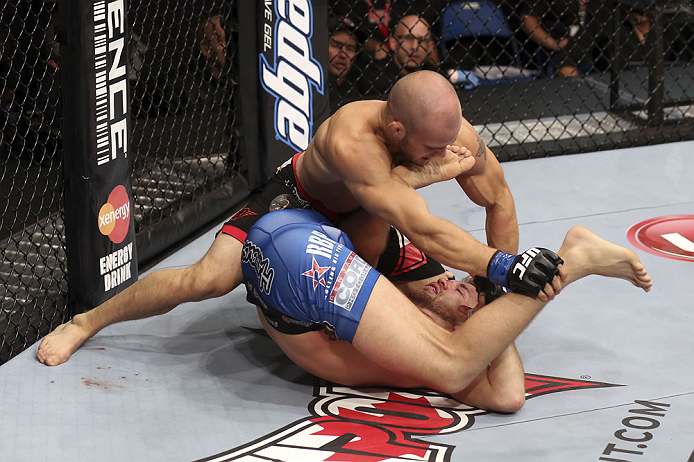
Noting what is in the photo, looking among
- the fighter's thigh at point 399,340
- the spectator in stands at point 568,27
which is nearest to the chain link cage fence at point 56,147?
the fighter's thigh at point 399,340

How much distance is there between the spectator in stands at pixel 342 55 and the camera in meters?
3.87

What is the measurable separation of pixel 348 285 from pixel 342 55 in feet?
7.31

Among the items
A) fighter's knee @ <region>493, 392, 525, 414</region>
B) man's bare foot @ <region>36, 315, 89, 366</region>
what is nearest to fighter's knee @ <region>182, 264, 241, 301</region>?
man's bare foot @ <region>36, 315, 89, 366</region>

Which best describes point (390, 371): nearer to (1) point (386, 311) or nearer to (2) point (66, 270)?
(1) point (386, 311)

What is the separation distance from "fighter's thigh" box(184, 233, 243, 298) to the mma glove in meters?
0.74

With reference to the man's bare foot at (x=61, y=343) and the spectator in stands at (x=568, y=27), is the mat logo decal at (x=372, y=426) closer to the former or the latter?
the man's bare foot at (x=61, y=343)

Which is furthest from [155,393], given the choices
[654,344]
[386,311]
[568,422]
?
[654,344]

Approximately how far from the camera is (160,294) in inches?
88.4

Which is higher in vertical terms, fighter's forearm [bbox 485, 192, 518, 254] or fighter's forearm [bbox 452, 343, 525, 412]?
fighter's forearm [bbox 485, 192, 518, 254]

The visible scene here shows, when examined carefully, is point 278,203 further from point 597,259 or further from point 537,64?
point 537,64

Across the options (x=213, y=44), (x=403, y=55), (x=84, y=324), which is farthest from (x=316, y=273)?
(x=403, y=55)

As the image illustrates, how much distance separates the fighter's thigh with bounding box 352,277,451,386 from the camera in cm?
188

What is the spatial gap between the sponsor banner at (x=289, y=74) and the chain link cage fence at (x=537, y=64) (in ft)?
1.61

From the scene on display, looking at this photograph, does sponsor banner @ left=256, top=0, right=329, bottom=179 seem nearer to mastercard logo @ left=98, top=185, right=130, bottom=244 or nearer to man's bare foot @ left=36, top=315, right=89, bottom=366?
mastercard logo @ left=98, top=185, right=130, bottom=244
